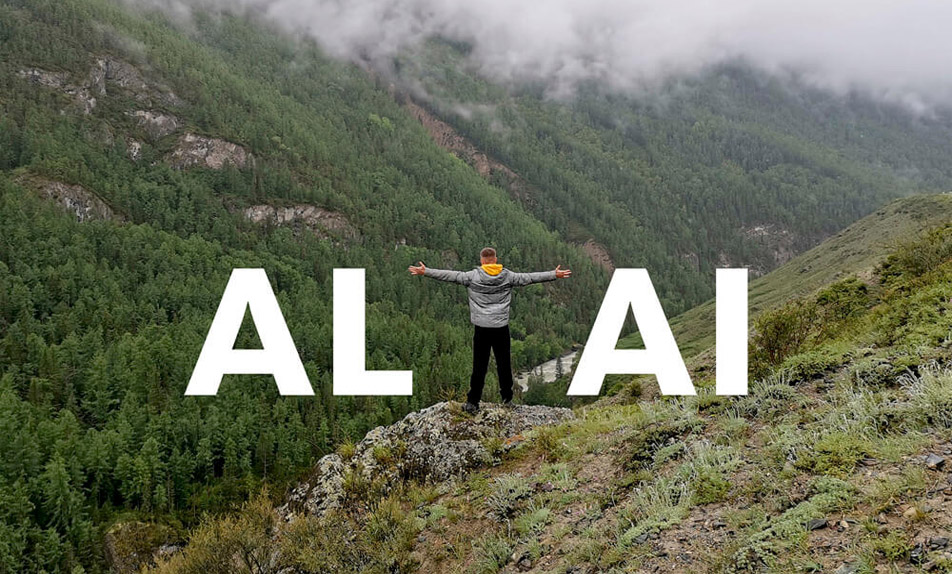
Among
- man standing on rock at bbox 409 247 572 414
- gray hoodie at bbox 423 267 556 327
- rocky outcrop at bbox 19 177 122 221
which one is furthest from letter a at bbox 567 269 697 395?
rocky outcrop at bbox 19 177 122 221

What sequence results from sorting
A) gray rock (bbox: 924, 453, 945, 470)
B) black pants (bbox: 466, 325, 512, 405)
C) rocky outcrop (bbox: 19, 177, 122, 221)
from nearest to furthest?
gray rock (bbox: 924, 453, 945, 470) → black pants (bbox: 466, 325, 512, 405) → rocky outcrop (bbox: 19, 177, 122, 221)

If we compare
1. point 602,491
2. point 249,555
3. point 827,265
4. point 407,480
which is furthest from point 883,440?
point 827,265

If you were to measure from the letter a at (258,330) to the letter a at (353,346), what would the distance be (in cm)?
192

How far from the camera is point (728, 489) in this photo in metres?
7.45

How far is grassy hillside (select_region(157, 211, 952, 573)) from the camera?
228 inches

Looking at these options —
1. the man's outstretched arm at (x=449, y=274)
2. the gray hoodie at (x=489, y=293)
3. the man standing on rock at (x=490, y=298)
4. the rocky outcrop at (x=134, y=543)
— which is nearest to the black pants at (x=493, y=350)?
the man standing on rock at (x=490, y=298)

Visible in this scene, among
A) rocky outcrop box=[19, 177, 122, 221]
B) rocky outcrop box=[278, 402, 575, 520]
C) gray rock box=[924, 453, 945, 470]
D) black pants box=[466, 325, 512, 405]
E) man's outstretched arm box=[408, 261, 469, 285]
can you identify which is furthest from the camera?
rocky outcrop box=[19, 177, 122, 221]

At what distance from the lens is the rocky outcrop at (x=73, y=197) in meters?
155

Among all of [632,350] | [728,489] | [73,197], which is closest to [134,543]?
[632,350]

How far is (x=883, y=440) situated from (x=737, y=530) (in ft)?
7.41

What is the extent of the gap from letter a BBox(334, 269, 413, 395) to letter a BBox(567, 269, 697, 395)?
4671 mm

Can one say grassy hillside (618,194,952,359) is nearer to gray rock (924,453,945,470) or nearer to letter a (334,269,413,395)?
letter a (334,269,413,395)

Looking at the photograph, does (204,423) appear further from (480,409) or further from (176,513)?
(480,409)

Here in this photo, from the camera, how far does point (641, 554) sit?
22.0 ft
